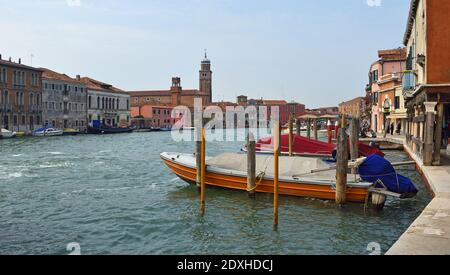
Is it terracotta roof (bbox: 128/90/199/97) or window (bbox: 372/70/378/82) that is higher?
terracotta roof (bbox: 128/90/199/97)

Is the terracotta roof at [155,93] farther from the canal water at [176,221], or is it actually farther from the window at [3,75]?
the canal water at [176,221]

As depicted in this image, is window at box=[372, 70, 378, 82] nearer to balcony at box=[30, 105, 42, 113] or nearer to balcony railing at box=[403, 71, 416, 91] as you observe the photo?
balcony railing at box=[403, 71, 416, 91]

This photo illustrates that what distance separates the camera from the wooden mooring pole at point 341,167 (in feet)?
32.6

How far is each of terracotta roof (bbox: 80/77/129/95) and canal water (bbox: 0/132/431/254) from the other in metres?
53.9

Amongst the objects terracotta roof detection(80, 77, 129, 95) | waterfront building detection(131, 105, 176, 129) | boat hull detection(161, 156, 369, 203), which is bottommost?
boat hull detection(161, 156, 369, 203)

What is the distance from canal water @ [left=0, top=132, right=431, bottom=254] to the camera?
7.79 metres

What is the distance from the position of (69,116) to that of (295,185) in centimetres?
5417

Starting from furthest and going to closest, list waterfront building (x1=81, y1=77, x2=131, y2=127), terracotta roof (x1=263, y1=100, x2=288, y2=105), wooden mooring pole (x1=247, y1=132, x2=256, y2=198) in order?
terracotta roof (x1=263, y1=100, x2=288, y2=105) → waterfront building (x1=81, y1=77, x2=131, y2=127) → wooden mooring pole (x1=247, y1=132, x2=256, y2=198)

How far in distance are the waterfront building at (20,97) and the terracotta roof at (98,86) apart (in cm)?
1240

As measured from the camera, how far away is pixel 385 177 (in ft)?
33.0

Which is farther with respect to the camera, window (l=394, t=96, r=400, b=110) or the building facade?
the building facade

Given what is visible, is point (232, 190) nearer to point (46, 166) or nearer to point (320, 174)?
point (320, 174)

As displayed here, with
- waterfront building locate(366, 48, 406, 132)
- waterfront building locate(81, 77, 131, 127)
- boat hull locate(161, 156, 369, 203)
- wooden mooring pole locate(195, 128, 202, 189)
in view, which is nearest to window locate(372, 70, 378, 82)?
waterfront building locate(366, 48, 406, 132)

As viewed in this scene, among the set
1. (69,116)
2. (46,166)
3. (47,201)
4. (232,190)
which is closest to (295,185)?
(232,190)
